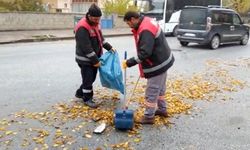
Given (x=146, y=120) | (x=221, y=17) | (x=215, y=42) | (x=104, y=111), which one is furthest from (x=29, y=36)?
(x=146, y=120)

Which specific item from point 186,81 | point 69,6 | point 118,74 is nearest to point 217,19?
point 186,81

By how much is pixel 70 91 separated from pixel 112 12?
22288 mm

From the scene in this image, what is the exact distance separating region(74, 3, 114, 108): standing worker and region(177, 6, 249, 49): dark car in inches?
398

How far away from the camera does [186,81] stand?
9.21 meters

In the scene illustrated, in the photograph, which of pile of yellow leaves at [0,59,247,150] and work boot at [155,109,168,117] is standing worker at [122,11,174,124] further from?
pile of yellow leaves at [0,59,247,150]

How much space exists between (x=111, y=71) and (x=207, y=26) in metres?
10.5

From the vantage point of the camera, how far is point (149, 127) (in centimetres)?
575

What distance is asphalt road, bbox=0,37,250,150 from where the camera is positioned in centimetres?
524

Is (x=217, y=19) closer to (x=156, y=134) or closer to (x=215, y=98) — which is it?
(x=215, y=98)

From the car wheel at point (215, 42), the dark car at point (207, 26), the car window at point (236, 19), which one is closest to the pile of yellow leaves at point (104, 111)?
the dark car at point (207, 26)

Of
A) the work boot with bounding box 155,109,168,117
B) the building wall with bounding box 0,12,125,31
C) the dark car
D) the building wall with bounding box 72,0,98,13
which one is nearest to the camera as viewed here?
the work boot with bounding box 155,109,168,117

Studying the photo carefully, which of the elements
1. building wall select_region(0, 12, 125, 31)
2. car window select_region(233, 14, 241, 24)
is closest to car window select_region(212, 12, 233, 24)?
car window select_region(233, 14, 241, 24)

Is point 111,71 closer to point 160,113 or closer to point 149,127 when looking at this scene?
point 160,113

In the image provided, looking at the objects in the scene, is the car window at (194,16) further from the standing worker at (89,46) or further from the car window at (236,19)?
the standing worker at (89,46)
